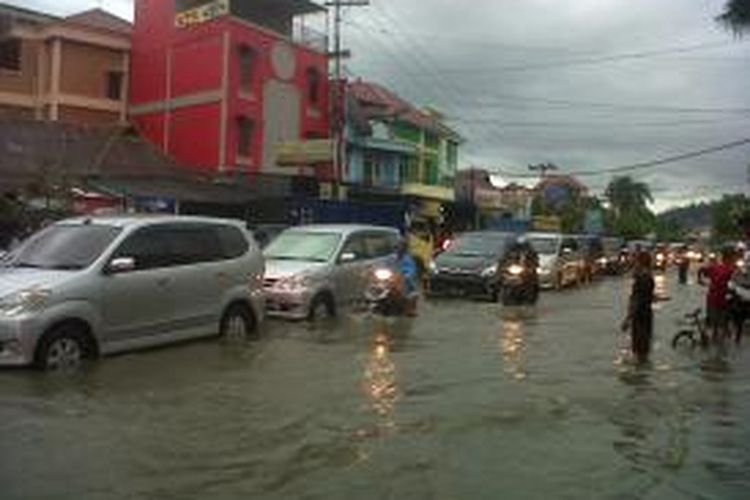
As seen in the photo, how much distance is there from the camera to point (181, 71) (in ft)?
180

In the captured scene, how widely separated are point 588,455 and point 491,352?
8143 mm

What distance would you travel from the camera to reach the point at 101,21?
60.8 meters

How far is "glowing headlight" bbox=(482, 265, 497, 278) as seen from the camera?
30.8 m

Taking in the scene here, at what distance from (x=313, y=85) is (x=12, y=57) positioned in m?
12.5

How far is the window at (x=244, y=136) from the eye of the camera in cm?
5375

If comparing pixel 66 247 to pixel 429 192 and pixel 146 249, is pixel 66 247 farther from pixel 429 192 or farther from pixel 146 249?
pixel 429 192

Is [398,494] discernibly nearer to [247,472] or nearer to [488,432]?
[247,472]

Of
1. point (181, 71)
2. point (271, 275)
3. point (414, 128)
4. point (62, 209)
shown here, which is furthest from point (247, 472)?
point (414, 128)

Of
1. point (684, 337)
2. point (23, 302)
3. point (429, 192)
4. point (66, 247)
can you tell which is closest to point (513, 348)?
point (684, 337)

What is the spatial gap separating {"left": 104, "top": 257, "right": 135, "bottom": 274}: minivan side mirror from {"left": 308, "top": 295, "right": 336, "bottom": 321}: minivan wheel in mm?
6540

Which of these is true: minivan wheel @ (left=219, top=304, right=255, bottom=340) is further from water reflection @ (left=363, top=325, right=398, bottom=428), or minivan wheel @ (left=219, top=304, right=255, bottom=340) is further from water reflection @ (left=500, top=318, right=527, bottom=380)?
water reflection @ (left=500, top=318, right=527, bottom=380)

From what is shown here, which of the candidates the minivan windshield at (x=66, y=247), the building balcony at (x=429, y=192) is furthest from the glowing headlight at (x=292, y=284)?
the building balcony at (x=429, y=192)

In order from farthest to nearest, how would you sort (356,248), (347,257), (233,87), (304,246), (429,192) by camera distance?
(429,192) < (233,87) < (356,248) < (304,246) < (347,257)

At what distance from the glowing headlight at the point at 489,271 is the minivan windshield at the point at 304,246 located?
24.9ft
